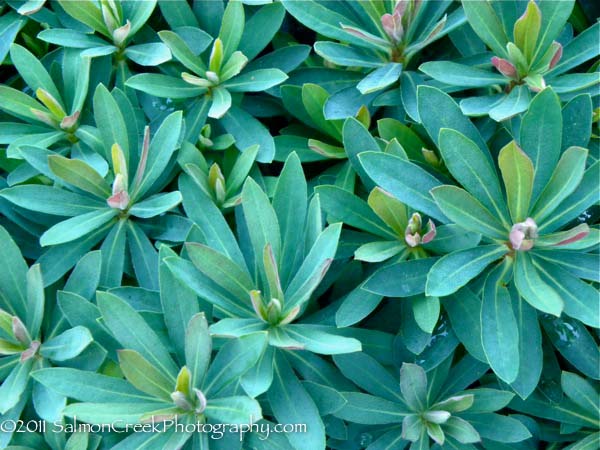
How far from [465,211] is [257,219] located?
1.25 feet

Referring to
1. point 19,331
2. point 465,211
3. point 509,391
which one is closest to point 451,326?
point 509,391

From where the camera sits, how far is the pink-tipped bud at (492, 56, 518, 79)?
1310 mm

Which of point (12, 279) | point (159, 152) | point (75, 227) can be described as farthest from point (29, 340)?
point (159, 152)

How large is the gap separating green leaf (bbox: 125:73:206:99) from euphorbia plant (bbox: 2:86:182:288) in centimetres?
8

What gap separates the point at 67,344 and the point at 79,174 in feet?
1.11

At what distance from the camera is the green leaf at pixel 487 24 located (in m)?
1.32

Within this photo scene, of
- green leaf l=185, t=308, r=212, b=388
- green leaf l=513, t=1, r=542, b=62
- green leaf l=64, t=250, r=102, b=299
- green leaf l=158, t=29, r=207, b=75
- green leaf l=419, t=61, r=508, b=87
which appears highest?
green leaf l=158, t=29, r=207, b=75

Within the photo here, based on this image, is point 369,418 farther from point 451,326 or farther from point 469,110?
point 469,110

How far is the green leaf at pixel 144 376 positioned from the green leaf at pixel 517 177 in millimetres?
716

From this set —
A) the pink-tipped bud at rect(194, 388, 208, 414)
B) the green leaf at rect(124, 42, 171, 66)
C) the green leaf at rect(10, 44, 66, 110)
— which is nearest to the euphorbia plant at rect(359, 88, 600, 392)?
the pink-tipped bud at rect(194, 388, 208, 414)

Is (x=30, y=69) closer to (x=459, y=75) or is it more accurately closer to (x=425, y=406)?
(x=459, y=75)

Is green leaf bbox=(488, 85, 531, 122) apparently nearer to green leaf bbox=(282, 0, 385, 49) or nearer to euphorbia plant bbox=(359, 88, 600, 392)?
euphorbia plant bbox=(359, 88, 600, 392)

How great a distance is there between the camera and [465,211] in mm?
1155

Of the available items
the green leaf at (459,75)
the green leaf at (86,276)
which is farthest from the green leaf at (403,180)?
the green leaf at (86,276)
